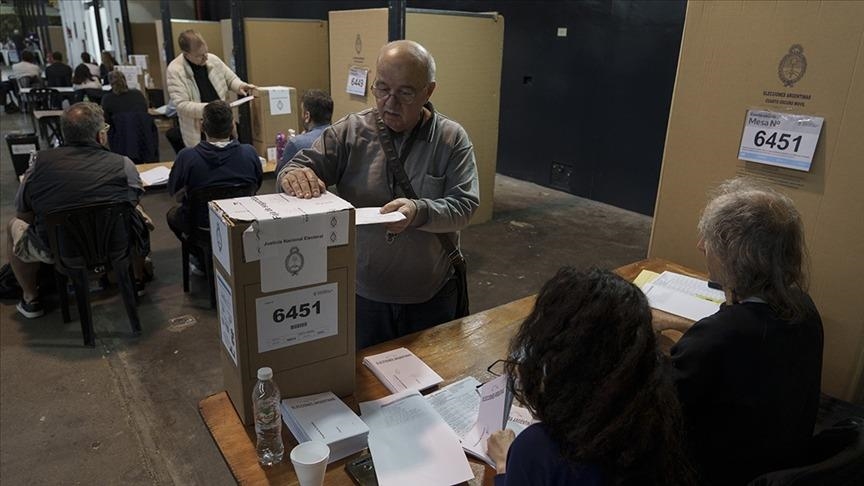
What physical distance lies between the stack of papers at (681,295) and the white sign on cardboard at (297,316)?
97 cm

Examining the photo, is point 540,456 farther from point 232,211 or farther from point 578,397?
point 232,211

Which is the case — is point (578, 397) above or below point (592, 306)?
below

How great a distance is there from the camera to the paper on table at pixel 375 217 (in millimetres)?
1310

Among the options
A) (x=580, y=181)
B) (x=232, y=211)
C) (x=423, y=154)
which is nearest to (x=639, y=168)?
(x=580, y=181)

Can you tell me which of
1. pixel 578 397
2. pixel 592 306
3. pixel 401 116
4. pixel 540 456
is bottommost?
pixel 540 456

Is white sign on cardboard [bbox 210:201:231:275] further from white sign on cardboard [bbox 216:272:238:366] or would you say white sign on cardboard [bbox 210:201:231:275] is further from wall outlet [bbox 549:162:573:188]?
wall outlet [bbox 549:162:573:188]

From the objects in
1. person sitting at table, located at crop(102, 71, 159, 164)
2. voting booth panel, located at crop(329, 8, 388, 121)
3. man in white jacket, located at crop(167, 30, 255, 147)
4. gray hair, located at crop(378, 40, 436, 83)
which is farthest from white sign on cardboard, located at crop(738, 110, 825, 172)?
person sitting at table, located at crop(102, 71, 159, 164)

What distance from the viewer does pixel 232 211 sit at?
1.10 m

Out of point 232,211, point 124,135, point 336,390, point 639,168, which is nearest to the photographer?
point 232,211

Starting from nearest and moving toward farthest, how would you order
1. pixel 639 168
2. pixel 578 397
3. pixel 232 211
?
pixel 578 397 → pixel 232 211 → pixel 639 168

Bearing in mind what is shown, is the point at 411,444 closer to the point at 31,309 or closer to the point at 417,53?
the point at 417,53

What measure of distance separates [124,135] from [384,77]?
429 centimetres

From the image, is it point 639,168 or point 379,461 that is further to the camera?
point 639,168

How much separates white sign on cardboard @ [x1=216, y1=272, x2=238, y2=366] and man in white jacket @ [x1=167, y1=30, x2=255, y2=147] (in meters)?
3.25
